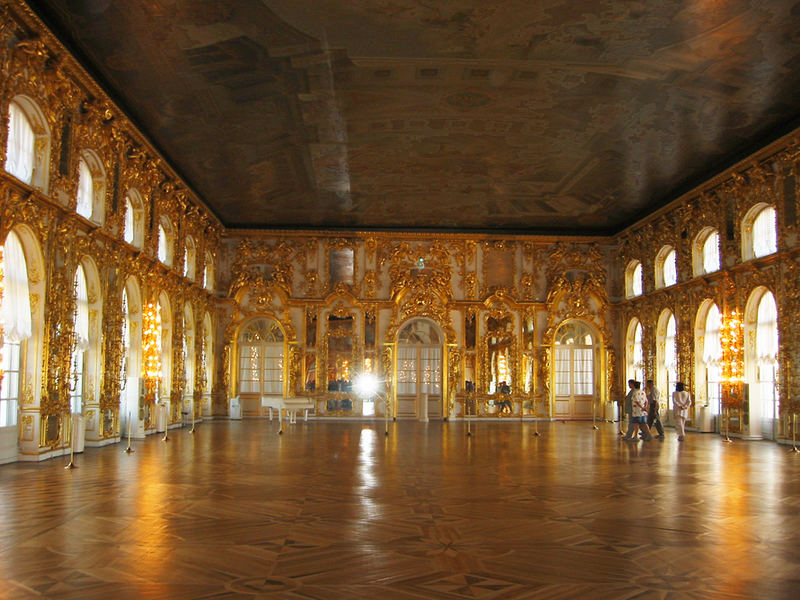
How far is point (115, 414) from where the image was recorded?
1709 centimetres

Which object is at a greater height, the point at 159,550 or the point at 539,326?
the point at 539,326

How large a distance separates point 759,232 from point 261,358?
56.1ft

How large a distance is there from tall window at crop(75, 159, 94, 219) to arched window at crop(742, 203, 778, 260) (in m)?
15.8

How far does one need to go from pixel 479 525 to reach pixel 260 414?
21.1m

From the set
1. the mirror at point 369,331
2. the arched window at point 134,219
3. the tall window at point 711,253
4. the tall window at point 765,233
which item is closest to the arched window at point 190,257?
the arched window at point 134,219

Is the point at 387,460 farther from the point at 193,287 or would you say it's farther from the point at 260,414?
the point at 260,414

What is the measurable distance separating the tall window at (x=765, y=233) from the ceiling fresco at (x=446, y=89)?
5.37ft

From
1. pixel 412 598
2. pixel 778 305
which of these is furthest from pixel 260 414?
pixel 412 598

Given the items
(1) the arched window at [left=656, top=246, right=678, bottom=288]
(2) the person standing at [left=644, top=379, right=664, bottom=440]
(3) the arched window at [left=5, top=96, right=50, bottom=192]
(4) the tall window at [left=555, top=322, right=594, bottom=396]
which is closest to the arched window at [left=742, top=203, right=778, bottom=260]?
(2) the person standing at [left=644, top=379, right=664, bottom=440]

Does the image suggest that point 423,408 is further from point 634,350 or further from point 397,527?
point 397,527

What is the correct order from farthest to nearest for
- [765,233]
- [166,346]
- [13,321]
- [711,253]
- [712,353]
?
[711,253], [712,353], [166,346], [765,233], [13,321]

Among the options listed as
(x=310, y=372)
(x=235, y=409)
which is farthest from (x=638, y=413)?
(x=235, y=409)

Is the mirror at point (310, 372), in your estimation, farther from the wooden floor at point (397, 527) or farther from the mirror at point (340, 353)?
the wooden floor at point (397, 527)

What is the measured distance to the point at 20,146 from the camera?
41.9 feet
